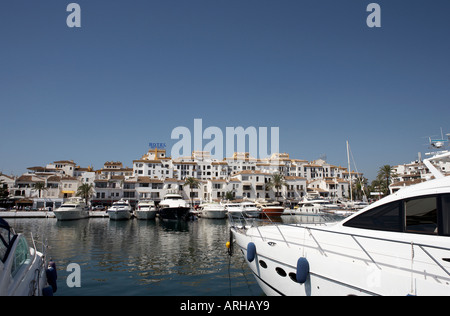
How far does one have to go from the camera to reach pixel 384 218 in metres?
6.96

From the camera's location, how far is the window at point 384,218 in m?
6.74

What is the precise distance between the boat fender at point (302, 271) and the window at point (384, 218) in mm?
1941

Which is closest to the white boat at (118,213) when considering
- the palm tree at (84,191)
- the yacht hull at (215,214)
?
the yacht hull at (215,214)

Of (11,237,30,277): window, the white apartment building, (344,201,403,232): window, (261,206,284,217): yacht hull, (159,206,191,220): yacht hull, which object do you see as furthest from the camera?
the white apartment building

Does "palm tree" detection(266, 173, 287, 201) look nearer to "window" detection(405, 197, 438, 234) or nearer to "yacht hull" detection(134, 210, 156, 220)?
"yacht hull" detection(134, 210, 156, 220)

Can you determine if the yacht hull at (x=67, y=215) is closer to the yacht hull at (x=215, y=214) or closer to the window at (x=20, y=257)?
the yacht hull at (x=215, y=214)

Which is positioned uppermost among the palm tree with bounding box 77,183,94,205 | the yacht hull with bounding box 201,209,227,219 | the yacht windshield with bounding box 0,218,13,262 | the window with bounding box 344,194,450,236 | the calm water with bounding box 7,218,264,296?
the window with bounding box 344,194,450,236

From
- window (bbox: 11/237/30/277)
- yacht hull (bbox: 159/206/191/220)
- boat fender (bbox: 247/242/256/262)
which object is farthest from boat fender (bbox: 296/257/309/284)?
yacht hull (bbox: 159/206/191/220)

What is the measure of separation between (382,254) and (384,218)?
3.09 feet

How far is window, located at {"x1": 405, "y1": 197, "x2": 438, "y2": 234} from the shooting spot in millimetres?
6202

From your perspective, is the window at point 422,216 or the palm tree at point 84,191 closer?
the window at point 422,216

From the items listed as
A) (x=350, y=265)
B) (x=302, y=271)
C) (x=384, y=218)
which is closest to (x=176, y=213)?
(x=302, y=271)

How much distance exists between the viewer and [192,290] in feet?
35.0
